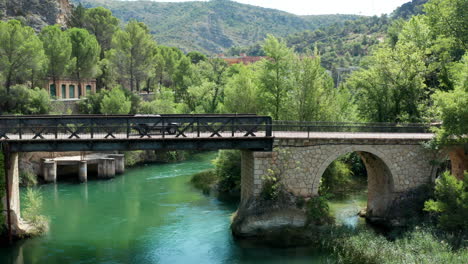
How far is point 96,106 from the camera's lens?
47.1 metres

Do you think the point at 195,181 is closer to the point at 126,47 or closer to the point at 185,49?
the point at 126,47

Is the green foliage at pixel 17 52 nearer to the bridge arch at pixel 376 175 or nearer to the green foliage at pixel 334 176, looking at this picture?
the green foliage at pixel 334 176

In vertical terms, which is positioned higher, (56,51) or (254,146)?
(56,51)

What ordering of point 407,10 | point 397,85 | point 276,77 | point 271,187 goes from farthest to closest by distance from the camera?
point 407,10, point 276,77, point 397,85, point 271,187

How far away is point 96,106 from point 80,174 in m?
13.7

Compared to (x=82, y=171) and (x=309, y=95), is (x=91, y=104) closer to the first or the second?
(x=82, y=171)

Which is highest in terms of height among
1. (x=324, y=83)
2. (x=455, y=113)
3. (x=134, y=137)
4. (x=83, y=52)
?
(x=83, y=52)

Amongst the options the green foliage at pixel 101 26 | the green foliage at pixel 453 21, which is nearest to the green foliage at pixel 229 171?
the green foliage at pixel 453 21

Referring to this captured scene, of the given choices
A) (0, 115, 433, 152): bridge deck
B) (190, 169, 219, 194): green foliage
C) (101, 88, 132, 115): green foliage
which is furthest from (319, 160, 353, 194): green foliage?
(101, 88, 132, 115): green foliage

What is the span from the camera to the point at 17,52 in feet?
127

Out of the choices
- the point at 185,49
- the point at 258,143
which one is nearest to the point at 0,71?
the point at 258,143

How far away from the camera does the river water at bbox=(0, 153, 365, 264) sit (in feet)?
64.1

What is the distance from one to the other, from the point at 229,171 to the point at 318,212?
11.1 meters

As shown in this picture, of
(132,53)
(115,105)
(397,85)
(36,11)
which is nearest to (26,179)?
(115,105)
